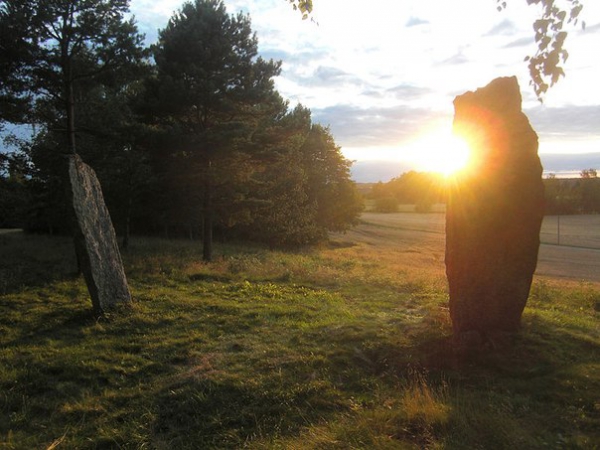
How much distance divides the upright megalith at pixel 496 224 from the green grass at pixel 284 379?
49 centimetres

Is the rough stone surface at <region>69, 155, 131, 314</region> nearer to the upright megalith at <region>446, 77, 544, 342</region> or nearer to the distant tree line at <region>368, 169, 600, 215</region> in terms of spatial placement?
the upright megalith at <region>446, 77, 544, 342</region>

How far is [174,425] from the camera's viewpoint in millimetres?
4789

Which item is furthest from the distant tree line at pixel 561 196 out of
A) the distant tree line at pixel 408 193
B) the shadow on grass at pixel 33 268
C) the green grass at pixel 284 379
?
the green grass at pixel 284 379

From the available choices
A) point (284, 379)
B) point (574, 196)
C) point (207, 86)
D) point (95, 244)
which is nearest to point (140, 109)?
point (207, 86)

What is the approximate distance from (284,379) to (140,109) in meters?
15.2

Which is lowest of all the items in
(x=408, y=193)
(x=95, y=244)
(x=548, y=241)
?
(x=548, y=241)

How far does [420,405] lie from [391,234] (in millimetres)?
51823

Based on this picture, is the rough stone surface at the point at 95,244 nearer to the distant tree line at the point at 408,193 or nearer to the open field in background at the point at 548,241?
the open field in background at the point at 548,241

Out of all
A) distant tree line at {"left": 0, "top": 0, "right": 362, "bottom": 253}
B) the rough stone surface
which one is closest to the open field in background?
distant tree line at {"left": 0, "top": 0, "right": 362, "bottom": 253}

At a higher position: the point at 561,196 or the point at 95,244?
the point at 561,196

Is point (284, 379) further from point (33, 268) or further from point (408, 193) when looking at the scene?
point (408, 193)

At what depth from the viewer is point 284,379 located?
5.64 m

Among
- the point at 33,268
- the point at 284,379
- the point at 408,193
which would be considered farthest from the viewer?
the point at 408,193

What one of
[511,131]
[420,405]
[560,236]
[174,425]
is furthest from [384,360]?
[560,236]
